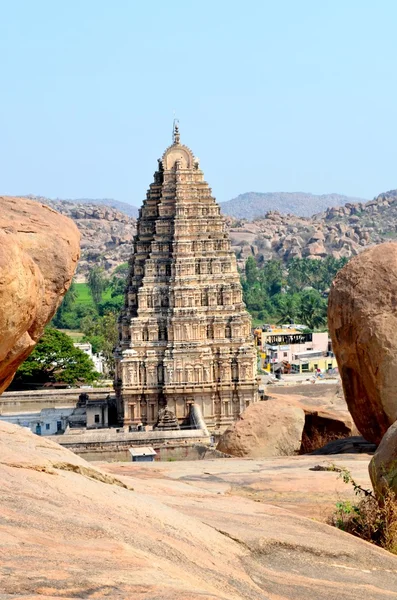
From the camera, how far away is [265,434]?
15828mm

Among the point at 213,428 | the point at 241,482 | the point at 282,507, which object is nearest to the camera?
the point at 282,507

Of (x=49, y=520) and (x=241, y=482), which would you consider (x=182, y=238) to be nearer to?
(x=241, y=482)

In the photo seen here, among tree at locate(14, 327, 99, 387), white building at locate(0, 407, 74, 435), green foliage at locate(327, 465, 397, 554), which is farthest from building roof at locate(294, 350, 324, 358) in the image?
green foliage at locate(327, 465, 397, 554)

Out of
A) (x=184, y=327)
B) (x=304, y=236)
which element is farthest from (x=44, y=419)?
(x=304, y=236)

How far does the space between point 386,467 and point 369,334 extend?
15.0 feet

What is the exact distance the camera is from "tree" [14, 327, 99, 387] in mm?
47281

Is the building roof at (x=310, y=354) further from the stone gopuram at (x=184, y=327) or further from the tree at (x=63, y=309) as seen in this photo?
the tree at (x=63, y=309)

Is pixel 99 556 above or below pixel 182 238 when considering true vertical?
below

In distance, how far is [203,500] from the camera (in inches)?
340

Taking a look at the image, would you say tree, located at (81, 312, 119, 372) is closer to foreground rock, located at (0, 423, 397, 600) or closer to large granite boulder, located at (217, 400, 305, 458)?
large granite boulder, located at (217, 400, 305, 458)

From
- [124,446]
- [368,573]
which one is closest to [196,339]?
[124,446]

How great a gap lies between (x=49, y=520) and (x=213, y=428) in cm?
3120

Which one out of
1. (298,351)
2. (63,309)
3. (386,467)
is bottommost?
(386,467)

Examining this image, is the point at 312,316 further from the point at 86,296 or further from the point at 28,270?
the point at 28,270
